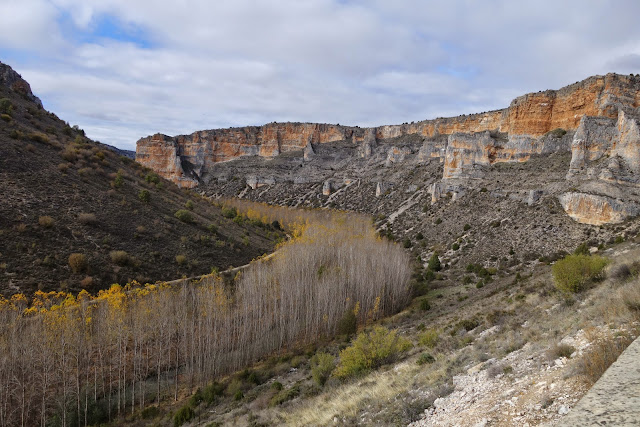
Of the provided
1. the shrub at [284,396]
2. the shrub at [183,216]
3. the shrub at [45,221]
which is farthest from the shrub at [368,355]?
the shrub at [183,216]

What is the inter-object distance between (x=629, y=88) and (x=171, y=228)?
48283 mm

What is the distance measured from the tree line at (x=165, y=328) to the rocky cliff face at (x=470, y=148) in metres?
18.5

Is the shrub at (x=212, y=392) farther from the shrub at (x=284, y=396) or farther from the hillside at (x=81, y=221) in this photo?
the hillside at (x=81, y=221)

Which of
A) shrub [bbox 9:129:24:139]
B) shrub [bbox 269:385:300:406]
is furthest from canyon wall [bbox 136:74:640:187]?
shrub [bbox 9:129:24:139]

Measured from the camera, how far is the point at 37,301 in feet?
55.7

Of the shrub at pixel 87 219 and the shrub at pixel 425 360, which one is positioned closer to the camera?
the shrub at pixel 425 360

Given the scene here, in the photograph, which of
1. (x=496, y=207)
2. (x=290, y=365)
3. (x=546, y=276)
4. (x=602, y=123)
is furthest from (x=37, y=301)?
(x=602, y=123)

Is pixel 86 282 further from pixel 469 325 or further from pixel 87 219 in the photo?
pixel 469 325

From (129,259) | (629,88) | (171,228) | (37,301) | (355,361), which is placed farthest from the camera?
(629,88)

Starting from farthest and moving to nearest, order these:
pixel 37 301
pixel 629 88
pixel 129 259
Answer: pixel 629 88, pixel 129 259, pixel 37 301

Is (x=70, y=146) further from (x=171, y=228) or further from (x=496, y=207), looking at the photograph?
(x=496, y=207)

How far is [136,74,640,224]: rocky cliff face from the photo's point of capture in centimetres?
2938

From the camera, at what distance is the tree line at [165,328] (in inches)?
583

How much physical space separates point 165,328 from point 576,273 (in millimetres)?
20125
